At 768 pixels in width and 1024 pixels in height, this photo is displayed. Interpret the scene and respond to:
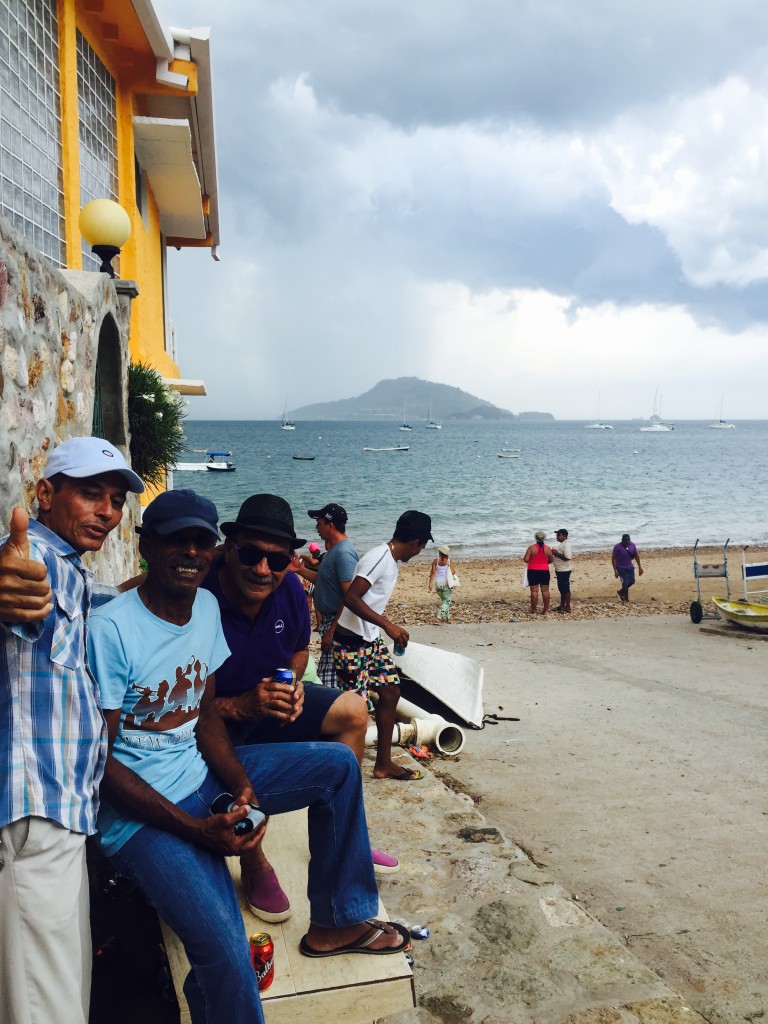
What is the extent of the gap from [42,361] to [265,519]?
4.76 feet

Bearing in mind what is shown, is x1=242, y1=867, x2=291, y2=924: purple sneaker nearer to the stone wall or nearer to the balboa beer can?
the balboa beer can

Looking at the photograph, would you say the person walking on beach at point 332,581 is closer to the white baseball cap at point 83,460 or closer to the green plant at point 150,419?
the green plant at point 150,419

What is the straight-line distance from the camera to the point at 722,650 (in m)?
11.8

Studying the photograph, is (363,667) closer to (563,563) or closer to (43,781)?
(43,781)

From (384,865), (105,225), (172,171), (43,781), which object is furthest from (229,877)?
(172,171)

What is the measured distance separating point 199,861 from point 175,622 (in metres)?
0.75

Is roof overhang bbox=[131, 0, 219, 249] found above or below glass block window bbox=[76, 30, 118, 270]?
above

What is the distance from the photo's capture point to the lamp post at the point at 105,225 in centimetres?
634

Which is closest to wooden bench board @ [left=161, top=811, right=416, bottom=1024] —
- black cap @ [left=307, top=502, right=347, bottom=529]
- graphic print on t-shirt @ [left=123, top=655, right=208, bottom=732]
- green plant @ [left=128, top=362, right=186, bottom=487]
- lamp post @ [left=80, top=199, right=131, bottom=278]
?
graphic print on t-shirt @ [left=123, top=655, right=208, bottom=732]

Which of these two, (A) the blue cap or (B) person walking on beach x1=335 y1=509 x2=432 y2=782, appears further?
(B) person walking on beach x1=335 y1=509 x2=432 y2=782

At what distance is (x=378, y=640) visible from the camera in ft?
18.9

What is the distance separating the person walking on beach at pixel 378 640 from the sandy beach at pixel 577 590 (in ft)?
31.4

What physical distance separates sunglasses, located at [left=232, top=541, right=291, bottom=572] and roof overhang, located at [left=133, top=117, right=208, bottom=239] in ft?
27.3

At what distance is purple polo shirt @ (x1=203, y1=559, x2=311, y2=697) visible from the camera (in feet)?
11.3
